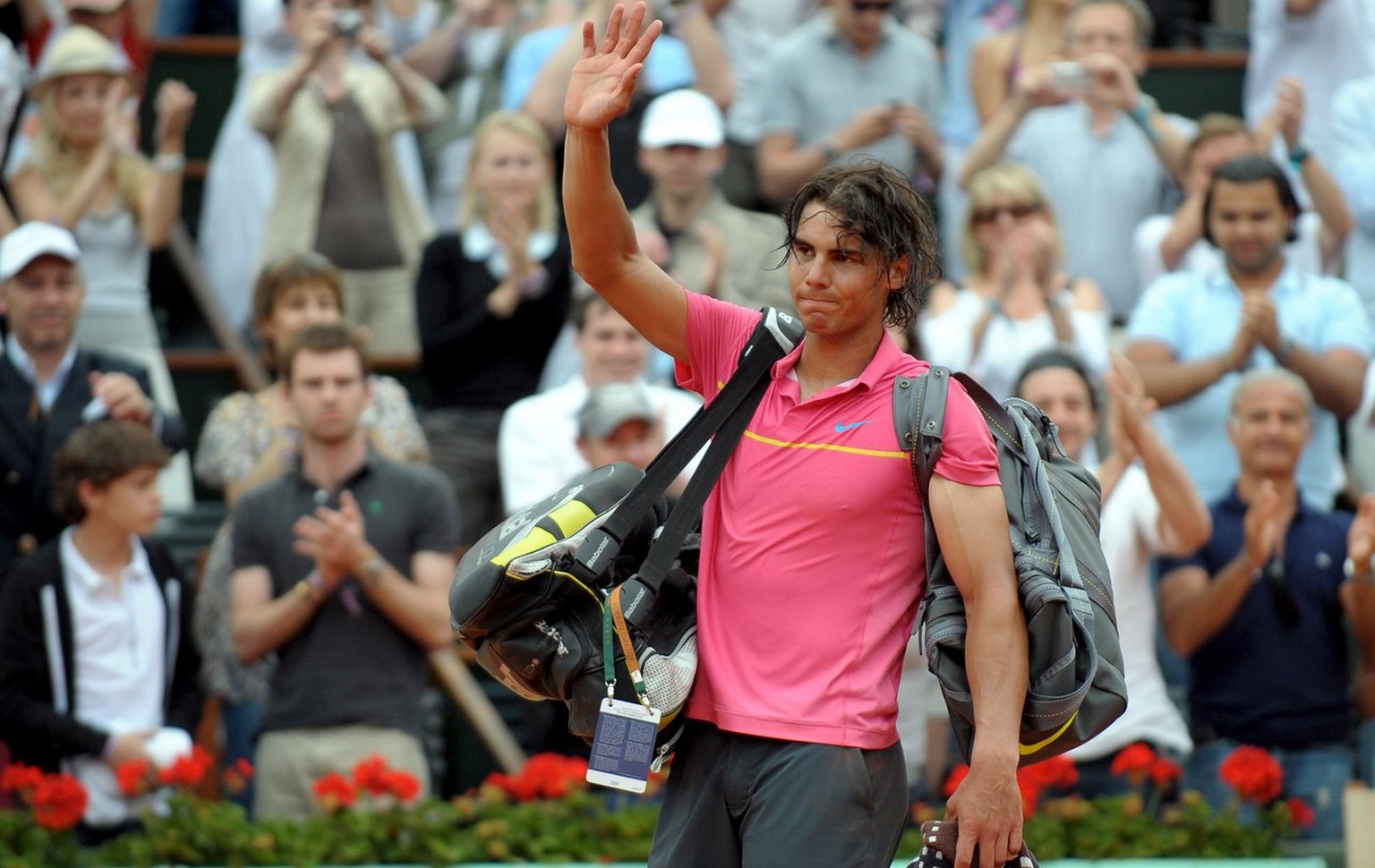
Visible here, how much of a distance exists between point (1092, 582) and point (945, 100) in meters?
6.29

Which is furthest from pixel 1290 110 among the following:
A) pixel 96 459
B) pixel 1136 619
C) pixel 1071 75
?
pixel 96 459

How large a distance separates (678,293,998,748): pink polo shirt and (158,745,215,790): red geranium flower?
9.18 ft

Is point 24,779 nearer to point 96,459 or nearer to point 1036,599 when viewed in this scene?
point 96,459

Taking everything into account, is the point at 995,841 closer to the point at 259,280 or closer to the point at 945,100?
the point at 259,280

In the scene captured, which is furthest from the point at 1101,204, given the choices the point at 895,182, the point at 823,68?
the point at 895,182

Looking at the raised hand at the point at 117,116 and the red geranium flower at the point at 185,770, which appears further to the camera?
the raised hand at the point at 117,116

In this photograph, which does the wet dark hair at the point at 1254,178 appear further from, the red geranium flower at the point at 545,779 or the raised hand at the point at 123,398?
the raised hand at the point at 123,398

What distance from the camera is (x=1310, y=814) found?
6375mm

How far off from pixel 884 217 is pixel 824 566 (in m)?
0.66

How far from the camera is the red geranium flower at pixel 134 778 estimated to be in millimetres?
6379

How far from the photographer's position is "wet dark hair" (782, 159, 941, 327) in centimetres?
388

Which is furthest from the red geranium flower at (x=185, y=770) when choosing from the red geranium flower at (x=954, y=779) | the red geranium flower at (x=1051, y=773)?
the red geranium flower at (x=1051, y=773)

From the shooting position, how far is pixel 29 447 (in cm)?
730

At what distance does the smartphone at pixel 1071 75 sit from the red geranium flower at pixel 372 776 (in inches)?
166
